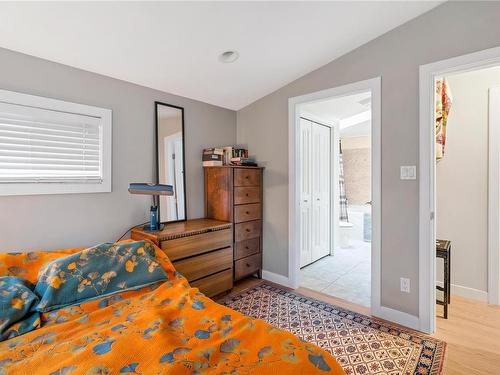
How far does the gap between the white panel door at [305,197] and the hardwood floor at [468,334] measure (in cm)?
87

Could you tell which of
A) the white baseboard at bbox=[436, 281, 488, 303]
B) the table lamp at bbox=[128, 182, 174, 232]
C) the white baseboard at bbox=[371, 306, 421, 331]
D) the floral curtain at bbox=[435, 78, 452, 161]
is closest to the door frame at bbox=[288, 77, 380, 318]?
the white baseboard at bbox=[371, 306, 421, 331]

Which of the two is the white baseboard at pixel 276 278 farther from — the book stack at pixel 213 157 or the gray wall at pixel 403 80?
the book stack at pixel 213 157

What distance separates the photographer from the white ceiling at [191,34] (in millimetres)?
1724

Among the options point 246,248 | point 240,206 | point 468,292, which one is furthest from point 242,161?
point 468,292

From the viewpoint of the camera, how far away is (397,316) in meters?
2.27

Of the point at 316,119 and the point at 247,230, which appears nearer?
the point at 247,230

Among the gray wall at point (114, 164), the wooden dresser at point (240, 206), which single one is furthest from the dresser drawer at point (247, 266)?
the gray wall at point (114, 164)

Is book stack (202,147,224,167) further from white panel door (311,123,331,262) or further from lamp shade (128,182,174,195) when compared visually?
white panel door (311,123,331,262)

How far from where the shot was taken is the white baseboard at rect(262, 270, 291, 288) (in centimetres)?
304

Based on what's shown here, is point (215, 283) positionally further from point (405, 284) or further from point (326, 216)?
point (326, 216)

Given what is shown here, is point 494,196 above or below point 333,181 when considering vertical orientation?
below

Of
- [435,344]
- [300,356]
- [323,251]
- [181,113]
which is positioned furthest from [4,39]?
[323,251]

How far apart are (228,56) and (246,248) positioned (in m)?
1.98

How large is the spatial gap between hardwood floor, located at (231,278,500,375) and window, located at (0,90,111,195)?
2.38m
